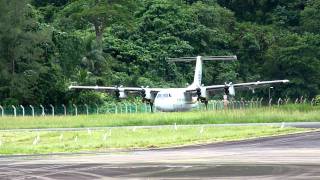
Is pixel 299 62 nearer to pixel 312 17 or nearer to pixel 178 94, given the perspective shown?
pixel 312 17

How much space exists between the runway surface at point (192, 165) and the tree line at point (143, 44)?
42.2 m

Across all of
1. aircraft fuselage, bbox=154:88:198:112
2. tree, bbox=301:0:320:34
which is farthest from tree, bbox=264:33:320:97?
aircraft fuselage, bbox=154:88:198:112

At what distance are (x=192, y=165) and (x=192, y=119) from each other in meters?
28.3

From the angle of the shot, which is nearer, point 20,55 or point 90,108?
point 20,55

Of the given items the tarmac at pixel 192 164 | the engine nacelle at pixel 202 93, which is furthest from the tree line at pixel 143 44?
the tarmac at pixel 192 164

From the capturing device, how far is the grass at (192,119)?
47438 millimetres

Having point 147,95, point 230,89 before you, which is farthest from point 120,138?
point 147,95

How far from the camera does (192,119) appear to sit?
48.1m

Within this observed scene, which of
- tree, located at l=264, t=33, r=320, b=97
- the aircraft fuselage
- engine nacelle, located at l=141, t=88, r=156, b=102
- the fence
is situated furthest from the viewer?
tree, located at l=264, t=33, r=320, b=97

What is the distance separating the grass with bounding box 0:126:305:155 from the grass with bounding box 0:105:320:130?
21.8ft

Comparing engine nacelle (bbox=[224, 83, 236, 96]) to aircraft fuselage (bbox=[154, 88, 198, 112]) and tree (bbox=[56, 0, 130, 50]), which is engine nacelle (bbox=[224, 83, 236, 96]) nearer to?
aircraft fuselage (bbox=[154, 88, 198, 112])

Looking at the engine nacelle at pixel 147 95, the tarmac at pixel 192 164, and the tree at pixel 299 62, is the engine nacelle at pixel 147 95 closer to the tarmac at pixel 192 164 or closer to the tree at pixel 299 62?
the tree at pixel 299 62

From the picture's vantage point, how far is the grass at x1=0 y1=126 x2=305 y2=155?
98.9 ft

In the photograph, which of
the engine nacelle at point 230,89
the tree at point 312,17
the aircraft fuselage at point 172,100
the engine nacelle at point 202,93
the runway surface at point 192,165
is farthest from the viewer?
the tree at point 312,17
